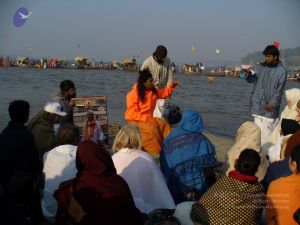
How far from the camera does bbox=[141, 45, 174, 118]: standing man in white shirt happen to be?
6898 millimetres

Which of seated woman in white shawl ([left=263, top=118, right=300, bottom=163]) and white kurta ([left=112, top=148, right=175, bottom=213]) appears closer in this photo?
white kurta ([left=112, top=148, right=175, bottom=213])

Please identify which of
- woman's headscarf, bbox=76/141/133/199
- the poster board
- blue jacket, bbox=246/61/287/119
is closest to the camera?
woman's headscarf, bbox=76/141/133/199

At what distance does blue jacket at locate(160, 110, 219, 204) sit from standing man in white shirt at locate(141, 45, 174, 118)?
266 centimetres

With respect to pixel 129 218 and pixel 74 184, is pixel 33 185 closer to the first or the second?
pixel 74 184

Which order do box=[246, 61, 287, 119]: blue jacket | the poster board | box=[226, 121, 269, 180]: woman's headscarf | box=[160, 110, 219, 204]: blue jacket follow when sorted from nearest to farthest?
box=[160, 110, 219, 204]: blue jacket < box=[226, 121, 269, 180]: woman's headscarf < box=[246, 61, 287, 119]: blue jacket < the poster board

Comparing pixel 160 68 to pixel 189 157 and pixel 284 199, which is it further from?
pixel 284 199

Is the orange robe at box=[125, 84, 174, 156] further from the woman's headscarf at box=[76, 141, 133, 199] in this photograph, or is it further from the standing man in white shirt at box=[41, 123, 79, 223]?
the woman's headscarf at box=[76, 141, 133, 199]

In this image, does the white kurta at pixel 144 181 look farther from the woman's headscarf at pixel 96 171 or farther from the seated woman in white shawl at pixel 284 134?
the seated woman in white shawl at pixel 284 134

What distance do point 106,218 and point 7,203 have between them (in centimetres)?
107

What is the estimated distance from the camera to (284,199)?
3.13m

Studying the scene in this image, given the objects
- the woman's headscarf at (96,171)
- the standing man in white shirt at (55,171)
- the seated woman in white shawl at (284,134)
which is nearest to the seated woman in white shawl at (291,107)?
the seated woman in white shawl at (284,134)

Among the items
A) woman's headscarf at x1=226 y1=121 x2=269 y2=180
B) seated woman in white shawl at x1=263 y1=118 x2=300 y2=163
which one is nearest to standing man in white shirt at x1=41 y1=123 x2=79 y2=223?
woman's headscarf at x1=226 y1=121 x2=269 y2=180

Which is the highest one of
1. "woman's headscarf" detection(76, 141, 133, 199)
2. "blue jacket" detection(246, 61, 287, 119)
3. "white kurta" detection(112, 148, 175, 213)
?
"blue jacket" detection(246, 61, 287, 119)

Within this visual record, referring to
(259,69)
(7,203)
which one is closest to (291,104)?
(259,69)
